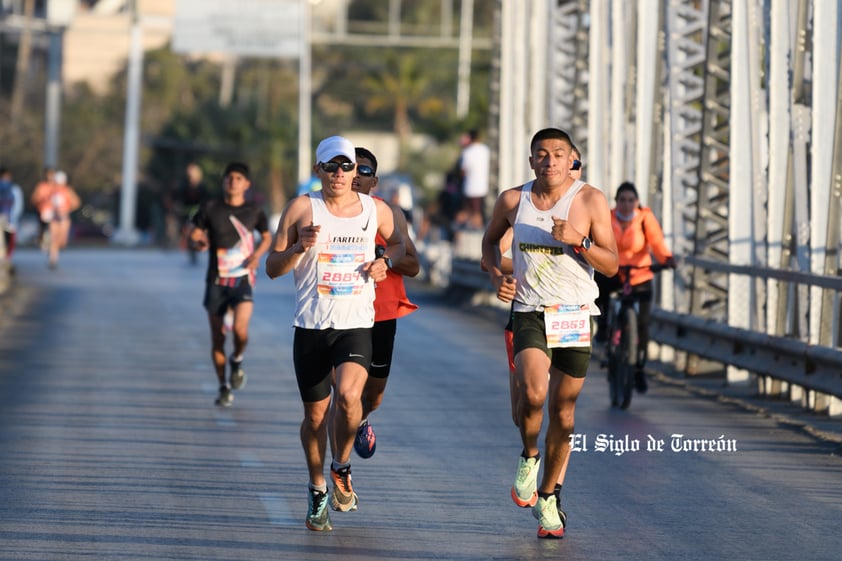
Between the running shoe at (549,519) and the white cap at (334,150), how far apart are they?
1.90 meters

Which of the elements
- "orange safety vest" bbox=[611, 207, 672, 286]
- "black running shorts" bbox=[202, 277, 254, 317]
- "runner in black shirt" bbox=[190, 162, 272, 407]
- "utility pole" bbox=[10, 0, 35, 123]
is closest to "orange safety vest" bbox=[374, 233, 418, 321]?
"runner in black shirt" bbox=[190, 162, 272, 407]

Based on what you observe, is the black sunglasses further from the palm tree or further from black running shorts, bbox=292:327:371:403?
the palm tree

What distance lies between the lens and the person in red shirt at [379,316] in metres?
10.1

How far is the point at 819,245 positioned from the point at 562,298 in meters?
5.93

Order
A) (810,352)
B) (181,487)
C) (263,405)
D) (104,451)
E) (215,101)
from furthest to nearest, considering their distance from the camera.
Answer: (215,101) < (263,405) < (810,352) < (104,451) < (181,487)

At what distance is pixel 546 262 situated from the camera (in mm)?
8953

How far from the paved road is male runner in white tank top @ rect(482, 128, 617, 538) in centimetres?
38

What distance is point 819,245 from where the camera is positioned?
1434cm

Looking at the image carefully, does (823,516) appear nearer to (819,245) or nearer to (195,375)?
(819,245)

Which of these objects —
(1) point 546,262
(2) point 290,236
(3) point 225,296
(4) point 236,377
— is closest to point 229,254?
(3) point 225,296

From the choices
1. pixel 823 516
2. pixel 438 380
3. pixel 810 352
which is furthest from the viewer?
pixel 438 380

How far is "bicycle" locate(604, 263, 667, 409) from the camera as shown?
1475cm

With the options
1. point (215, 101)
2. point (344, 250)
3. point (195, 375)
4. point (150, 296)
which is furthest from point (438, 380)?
point (215, 101)

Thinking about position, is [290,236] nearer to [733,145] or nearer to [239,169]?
[239,169]
